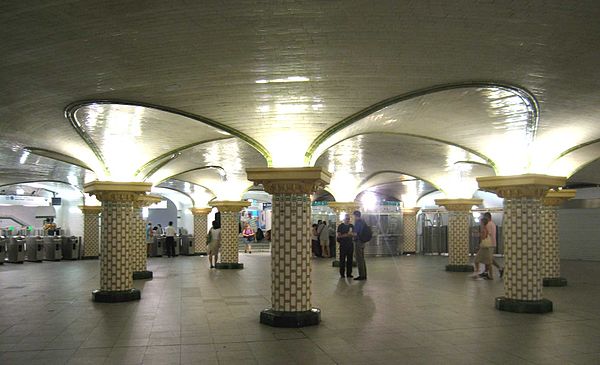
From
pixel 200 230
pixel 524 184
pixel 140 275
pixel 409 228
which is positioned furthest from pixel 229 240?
pixel 409 228

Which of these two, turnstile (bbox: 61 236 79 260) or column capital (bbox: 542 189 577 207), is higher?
column capital (bbox: 542 189 577 207)

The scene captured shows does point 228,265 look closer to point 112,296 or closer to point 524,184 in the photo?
point 112,296

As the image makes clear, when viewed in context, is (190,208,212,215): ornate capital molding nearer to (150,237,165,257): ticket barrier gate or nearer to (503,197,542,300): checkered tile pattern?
(150,237,165,257): ticket barrier gate

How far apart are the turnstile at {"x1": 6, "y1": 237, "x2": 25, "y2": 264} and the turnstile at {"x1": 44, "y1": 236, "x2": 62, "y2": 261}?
1.33 m

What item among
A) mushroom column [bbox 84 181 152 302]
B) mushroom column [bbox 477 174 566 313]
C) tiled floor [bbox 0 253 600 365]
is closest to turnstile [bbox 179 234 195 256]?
tiled floor [bbox 0 253 600 365]

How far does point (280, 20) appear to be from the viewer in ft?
16.9

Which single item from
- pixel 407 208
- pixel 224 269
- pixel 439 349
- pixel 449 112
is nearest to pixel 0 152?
pixel 224 269

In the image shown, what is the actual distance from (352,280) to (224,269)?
17.3 ft

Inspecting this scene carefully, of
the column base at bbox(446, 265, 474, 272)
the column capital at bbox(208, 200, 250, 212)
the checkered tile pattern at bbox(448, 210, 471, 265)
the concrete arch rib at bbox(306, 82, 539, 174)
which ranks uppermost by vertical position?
the concrete arch rib at bbox(306, 82, 539, 174)

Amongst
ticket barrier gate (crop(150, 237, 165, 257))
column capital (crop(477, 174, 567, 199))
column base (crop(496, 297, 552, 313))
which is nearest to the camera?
column base (crop(496, 297, 552, 313))

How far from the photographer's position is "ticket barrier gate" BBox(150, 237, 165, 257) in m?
25.6

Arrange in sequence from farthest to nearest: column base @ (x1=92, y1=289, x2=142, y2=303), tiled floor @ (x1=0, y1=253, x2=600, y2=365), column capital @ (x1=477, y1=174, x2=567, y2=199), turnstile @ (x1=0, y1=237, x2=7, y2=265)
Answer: turnstile @ (x1=0, y1=237, x2=7, y2=265) → column base @ (x1=92, y1=289, x2=142, y2=303) → column capital @ (x1=477, y1=174, x2=567, y2=199) → tiled floor @ (x1=0, y1=253, x2=600, y2=365)

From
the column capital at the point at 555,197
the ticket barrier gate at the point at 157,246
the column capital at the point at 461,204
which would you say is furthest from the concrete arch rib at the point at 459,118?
the ticket barrier gate at the point at 157,246

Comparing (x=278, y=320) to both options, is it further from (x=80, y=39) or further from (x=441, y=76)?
(x=80, y=39)
